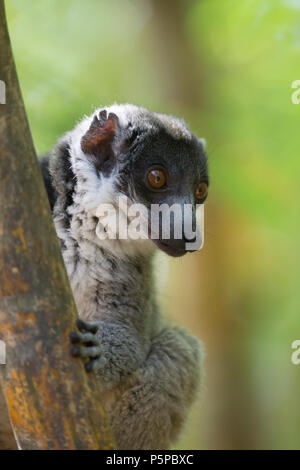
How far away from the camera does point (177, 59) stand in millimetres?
7828

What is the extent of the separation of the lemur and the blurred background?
2.51m

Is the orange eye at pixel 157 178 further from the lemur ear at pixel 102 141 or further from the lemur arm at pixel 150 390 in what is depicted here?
the lemur arm at pixel 150 390

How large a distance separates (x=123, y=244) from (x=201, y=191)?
→ 85 centimetres

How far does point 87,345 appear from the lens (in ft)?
10.5

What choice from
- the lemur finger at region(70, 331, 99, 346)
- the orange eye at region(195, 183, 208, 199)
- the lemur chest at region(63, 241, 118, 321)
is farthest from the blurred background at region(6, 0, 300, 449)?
the lemur finger at region(70, 331, 99, 346)

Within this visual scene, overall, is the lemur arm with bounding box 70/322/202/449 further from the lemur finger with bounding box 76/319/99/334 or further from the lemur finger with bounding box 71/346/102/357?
the lemur finger with bounding box 71/346/102/357

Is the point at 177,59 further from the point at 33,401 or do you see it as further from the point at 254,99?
the point at 33,401

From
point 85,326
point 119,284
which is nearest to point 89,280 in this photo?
point 119,284

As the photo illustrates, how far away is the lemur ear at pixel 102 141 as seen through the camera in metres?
4.89

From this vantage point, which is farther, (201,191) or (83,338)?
(201,191)

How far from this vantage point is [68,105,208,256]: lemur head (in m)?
4.75

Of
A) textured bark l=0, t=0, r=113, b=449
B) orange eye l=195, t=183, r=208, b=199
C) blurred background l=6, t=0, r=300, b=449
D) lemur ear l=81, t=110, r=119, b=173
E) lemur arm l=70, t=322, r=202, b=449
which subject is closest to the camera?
textured bark l=0, t=0, r=113, b=449

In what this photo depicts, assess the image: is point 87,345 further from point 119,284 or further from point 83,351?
point 119,284

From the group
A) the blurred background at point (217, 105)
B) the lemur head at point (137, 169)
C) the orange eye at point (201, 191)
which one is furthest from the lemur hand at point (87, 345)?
the blurred background at point (217, 105)
